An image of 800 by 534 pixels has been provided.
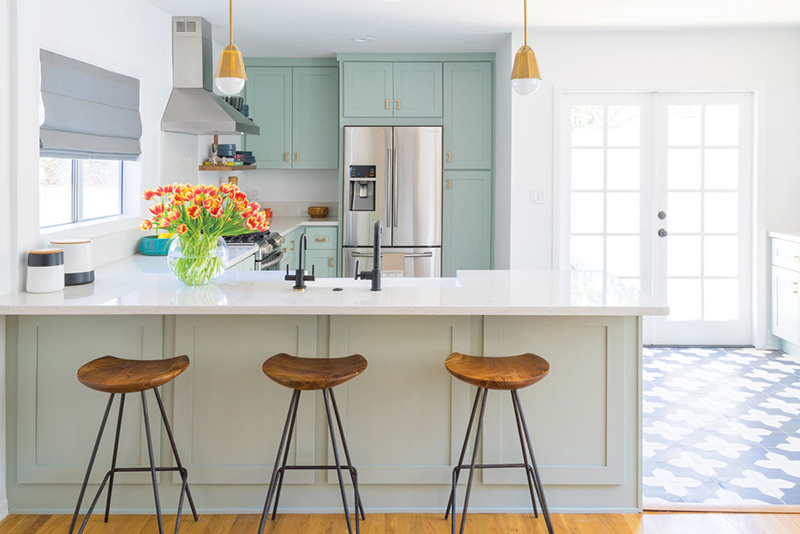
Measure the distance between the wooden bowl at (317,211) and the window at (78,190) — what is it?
2450mm

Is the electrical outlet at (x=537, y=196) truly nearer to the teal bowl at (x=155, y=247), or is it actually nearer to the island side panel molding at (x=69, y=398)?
the teal bowl at (x=155, y=247)

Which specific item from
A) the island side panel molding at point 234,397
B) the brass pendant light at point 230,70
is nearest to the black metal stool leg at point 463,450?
the island side panel molding at point 234,397

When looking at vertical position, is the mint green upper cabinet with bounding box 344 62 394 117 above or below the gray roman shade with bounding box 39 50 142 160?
above

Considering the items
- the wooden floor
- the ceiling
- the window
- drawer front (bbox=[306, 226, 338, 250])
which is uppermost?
the ceiling

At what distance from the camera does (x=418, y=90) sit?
240 inches

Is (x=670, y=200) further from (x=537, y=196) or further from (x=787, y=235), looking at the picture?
(x=537, y=196)

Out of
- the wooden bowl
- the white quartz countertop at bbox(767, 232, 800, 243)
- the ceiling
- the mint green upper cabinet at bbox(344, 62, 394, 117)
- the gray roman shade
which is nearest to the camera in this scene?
the gray roman shade

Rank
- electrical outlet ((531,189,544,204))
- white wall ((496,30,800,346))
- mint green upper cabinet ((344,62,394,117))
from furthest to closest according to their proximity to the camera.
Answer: mint green upper cabinet ((344,62,394,117)) → electrical outlet ((531,189,544,204)) → white wall ((496,30,800,346))

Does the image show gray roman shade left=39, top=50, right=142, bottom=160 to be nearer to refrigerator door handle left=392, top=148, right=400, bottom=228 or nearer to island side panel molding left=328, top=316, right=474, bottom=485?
island side panel molding left=328, top=316, right=474, bottom=485

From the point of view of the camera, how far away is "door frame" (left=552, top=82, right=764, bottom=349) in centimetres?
519

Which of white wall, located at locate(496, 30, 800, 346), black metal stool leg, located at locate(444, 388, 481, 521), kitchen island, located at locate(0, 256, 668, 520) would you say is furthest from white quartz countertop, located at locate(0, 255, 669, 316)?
white wall, located at locate(496, 30, 800, 346)

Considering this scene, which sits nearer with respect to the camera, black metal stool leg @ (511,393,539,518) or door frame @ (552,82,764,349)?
black metal stool leg @ (511,393,539,518)

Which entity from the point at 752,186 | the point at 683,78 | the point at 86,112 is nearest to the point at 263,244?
the point at 86,112

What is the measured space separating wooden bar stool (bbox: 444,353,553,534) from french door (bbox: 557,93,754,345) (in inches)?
114
